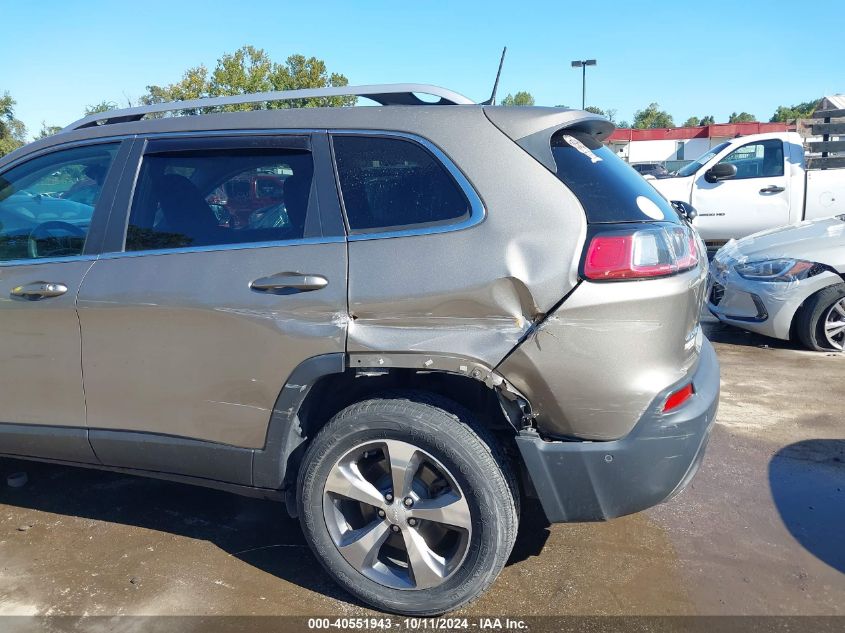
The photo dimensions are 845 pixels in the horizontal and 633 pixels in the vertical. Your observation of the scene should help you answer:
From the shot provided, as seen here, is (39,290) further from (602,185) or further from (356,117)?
(602,185)

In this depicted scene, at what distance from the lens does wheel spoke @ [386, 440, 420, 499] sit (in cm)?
258

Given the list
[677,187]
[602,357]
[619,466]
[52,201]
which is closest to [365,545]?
[619,466]

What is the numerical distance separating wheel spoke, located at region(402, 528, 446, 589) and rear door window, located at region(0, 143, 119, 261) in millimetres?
1887

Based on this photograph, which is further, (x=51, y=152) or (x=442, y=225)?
(x=51, y=152)

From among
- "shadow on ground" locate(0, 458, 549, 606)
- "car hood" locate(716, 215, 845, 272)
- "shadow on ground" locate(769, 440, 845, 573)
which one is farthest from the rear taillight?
"car hood" locate(716, 215, 845, 272)

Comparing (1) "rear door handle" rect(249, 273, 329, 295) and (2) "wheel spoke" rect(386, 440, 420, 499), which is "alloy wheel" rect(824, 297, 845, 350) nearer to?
(2) "wheel spoke" rect(386, 440, 420, 499)

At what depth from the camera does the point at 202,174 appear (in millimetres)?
2996

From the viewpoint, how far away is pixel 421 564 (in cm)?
265

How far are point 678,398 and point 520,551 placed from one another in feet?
3.62

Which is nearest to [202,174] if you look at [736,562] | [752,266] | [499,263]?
[499,263]

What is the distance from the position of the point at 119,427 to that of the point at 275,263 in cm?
105

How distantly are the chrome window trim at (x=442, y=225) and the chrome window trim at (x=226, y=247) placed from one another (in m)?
0.12

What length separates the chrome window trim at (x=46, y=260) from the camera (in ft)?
9.87

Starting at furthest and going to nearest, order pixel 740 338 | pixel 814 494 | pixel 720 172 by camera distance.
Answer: pixel 720 172, pixel 740 338, pixel 814 494
